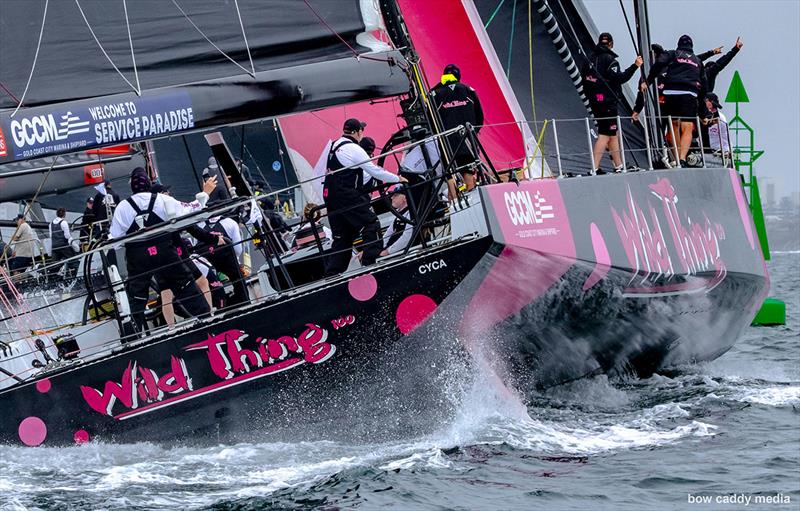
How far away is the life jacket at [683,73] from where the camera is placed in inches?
444

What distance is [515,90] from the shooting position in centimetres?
1255

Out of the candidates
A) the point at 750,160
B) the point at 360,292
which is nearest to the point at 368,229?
the point at 360,292

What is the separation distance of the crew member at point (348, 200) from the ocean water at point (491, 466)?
114 centimetres

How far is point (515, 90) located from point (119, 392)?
6179mm

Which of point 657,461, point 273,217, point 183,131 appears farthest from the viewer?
point 273,217

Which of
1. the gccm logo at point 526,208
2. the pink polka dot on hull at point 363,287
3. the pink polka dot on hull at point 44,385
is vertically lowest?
the pink polka dot on hull at point 44,385

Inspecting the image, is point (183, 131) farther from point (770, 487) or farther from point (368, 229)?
point (770, 487)

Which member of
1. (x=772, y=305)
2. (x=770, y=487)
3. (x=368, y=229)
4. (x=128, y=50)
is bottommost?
(x=772, y=305)

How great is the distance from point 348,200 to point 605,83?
317 centimetres

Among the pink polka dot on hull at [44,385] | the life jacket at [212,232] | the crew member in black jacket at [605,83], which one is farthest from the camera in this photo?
the crew member in black jacket at [605,83]

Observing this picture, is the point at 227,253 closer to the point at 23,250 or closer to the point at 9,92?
the point at 9,92

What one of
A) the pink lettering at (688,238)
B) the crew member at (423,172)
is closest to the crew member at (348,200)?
the crew member at (423,172)

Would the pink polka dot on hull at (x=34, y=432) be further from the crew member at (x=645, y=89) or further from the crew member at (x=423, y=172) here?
the crew member at (x=645, y=89)

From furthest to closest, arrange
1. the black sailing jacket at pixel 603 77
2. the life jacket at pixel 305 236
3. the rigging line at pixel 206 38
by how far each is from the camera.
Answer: the black sailing jacket at pixel 603 77 < the life jacket at pixel 305 236 < the rigging line at pixel 206 38
